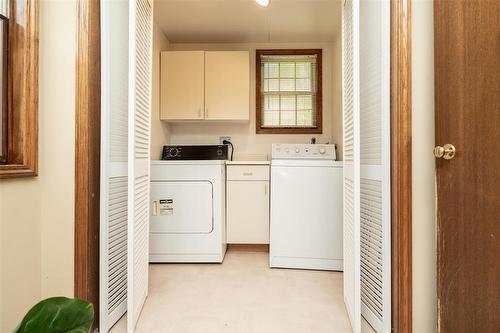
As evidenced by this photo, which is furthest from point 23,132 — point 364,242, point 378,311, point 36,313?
point 378,311

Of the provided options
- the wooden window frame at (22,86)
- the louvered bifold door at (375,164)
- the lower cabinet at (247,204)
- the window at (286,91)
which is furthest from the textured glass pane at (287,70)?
the wooden window frame at (22,86)

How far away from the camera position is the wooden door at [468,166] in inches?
38.9

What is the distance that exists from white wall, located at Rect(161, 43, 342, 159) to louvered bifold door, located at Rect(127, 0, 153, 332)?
61.7 inches

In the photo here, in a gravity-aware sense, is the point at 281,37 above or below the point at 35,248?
above

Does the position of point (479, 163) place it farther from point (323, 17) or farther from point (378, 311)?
point (323, 17)

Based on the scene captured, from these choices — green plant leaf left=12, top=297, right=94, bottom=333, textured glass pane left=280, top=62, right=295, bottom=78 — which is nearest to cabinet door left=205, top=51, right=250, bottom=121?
textured glass pane left=280, top=62, right=295, bottom=78

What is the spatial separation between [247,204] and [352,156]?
1.47 m

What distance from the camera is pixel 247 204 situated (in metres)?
2.86

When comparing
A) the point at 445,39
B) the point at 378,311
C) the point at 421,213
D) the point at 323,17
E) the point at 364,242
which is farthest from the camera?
the point at 323,17

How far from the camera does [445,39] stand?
1.21m

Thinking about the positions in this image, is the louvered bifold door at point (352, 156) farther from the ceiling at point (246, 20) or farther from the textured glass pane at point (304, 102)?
the textured glass pane at point (304, 102)

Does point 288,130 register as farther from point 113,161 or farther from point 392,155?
point 113,161

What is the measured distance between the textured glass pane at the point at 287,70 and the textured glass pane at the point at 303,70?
6cm

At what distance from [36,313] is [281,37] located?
327cm
